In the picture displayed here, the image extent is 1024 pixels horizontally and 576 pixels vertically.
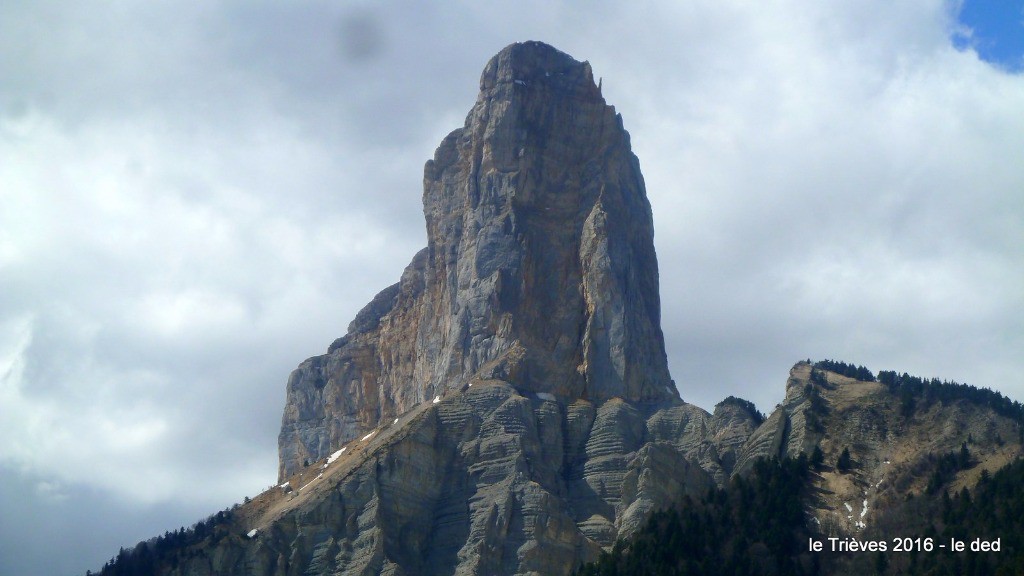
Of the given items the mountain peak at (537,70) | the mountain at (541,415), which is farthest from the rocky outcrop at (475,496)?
the mountain peak at (537,70)

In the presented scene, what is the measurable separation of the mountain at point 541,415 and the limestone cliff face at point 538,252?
219 mm

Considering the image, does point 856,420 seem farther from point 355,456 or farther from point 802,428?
point 355,456

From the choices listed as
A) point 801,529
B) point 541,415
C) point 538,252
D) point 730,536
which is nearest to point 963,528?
point 801,529

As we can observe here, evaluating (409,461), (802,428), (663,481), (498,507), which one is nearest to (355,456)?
(409,461)

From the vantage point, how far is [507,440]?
152 m

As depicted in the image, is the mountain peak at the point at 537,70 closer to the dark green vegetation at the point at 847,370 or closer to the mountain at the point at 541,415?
the mountain at the point at 541,415

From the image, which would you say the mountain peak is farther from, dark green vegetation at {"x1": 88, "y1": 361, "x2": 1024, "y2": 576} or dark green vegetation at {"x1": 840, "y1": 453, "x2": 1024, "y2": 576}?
dark green vegetation at {"x1": 840, "y1": 453, "x2": 1024, "y2": 576}

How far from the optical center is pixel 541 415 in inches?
6196

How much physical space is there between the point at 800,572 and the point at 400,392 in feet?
236

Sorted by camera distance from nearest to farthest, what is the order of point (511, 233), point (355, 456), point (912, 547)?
point (912, 547) → point (355, 456) → point (511, 233)

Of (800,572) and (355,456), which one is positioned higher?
(355,456)

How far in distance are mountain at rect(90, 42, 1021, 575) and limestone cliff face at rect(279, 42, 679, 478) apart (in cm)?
22

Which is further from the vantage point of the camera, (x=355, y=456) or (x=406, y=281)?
(x=406, y=281)

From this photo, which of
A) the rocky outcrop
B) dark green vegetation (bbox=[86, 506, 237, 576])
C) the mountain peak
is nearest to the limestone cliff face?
the mountain peak
